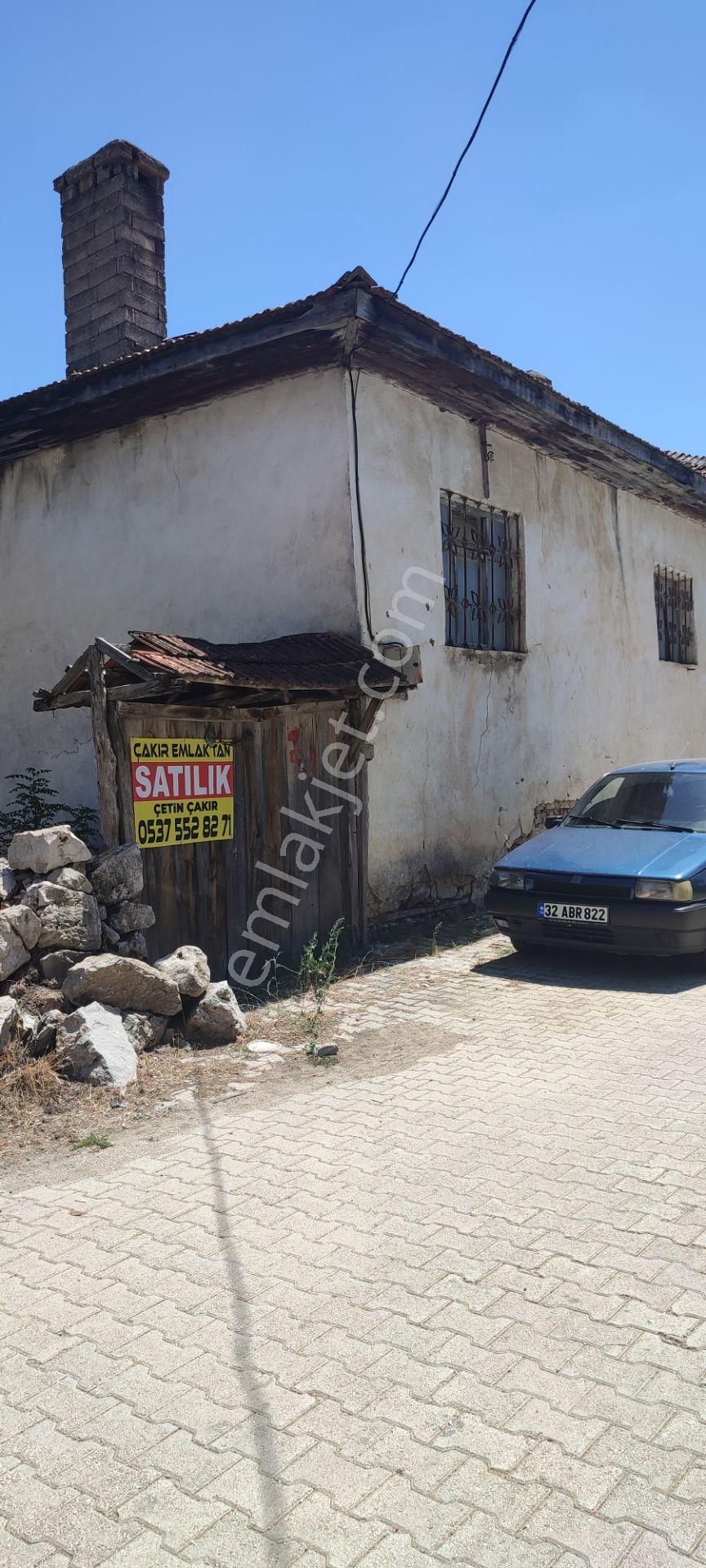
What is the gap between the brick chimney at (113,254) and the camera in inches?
444

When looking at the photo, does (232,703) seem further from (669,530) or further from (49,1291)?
(669,530)

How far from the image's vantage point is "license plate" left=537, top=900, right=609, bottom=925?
272 inches

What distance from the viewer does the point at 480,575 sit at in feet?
33.3

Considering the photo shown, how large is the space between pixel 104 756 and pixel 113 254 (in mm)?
7785

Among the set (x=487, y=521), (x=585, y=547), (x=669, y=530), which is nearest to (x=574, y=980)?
(x=487, y=521)

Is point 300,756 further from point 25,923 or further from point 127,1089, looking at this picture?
point 127,1089

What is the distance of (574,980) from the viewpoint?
23.4ft

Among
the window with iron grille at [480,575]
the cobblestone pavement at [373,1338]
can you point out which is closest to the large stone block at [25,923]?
the cobblestone pavement at [373,1338]

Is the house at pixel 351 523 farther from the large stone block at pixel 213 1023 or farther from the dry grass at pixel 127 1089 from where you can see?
the dry grass at pixel 127 1089

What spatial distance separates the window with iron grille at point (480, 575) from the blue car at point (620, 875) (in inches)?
89.9

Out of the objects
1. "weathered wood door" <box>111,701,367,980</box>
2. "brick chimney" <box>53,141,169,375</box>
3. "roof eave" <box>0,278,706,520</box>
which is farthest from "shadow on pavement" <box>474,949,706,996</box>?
"brick chimney" <box>53,141,169,375</box>

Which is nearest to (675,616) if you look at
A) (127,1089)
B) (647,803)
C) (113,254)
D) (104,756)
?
(647,803)

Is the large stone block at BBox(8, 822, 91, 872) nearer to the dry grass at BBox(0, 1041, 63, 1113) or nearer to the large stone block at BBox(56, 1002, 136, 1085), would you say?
the large stone block at BBox(56, 1002, 136, 1085)

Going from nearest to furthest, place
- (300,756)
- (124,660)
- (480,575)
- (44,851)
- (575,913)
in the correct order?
(44,851), (124,660), (575,913), (300,756), (480,575)
